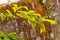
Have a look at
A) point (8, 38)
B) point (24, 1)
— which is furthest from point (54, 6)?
point (8, 38)

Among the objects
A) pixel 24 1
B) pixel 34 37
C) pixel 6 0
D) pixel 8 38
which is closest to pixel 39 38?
pixel 34 37

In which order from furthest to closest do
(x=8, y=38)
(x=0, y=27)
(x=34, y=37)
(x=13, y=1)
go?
(x=34, y=37)
(x=13, y=1)
(x=0, y=27)
(x=8, y=38)

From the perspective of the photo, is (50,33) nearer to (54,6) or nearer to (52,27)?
(52,27)

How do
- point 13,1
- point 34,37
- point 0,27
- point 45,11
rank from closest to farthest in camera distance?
point 0,27, point 13,1, point 34,37, point 45,11

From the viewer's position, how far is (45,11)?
9.96 ft

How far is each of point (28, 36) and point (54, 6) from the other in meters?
0.78

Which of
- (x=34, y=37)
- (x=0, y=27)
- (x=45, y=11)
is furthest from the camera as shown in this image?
(x=45, y=11)

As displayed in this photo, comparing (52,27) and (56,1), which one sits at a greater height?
(56,1)

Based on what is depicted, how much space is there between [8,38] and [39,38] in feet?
4.97

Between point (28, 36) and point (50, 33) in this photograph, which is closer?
point (28, 36)

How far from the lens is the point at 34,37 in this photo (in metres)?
2.81

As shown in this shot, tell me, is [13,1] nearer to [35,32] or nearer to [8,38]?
[35,32]

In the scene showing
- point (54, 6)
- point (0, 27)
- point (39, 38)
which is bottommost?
point (39, 38)

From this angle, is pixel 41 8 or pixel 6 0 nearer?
pixel 6 0
